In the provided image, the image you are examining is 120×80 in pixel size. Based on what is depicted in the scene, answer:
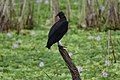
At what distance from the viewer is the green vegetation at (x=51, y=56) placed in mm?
3809

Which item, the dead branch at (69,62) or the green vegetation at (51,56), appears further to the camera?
the green vegetation at (51,56)

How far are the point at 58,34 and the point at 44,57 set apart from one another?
1544mm

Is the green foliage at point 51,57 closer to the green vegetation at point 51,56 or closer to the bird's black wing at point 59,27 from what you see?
the green vegetation at point 51,56

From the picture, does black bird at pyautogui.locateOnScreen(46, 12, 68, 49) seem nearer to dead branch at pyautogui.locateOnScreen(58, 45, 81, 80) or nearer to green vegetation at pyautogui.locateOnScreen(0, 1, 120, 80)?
dead branch at pyautogui.locateOnScreen(58, 45, 81, 80)

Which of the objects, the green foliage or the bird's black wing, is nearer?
the bird's black wing

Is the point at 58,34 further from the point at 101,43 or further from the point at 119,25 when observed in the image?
the point at 119,25

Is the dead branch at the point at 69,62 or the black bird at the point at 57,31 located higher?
the black bird at the point at 57,31

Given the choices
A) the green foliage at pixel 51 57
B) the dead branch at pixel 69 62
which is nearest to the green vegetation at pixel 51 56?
the green foliage at pixel 51 57

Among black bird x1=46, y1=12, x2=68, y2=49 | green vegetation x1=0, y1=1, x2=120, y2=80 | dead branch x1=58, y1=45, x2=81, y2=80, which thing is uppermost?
black bird x1=46, y1=12, x2=68, y2=49

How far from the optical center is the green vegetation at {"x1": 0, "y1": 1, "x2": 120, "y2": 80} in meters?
3.81

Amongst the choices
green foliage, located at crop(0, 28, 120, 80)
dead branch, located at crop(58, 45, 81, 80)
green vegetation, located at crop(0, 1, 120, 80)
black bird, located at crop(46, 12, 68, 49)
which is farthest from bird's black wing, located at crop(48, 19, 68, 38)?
green foliage, located at crop(0, 28, 120, 80)

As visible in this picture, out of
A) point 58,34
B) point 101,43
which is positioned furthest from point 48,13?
point 58,34

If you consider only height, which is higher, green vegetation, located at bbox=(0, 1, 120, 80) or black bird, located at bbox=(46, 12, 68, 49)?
black bird, located at bbox=(46, 12, 68, 49)

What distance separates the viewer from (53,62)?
424 centimetres
